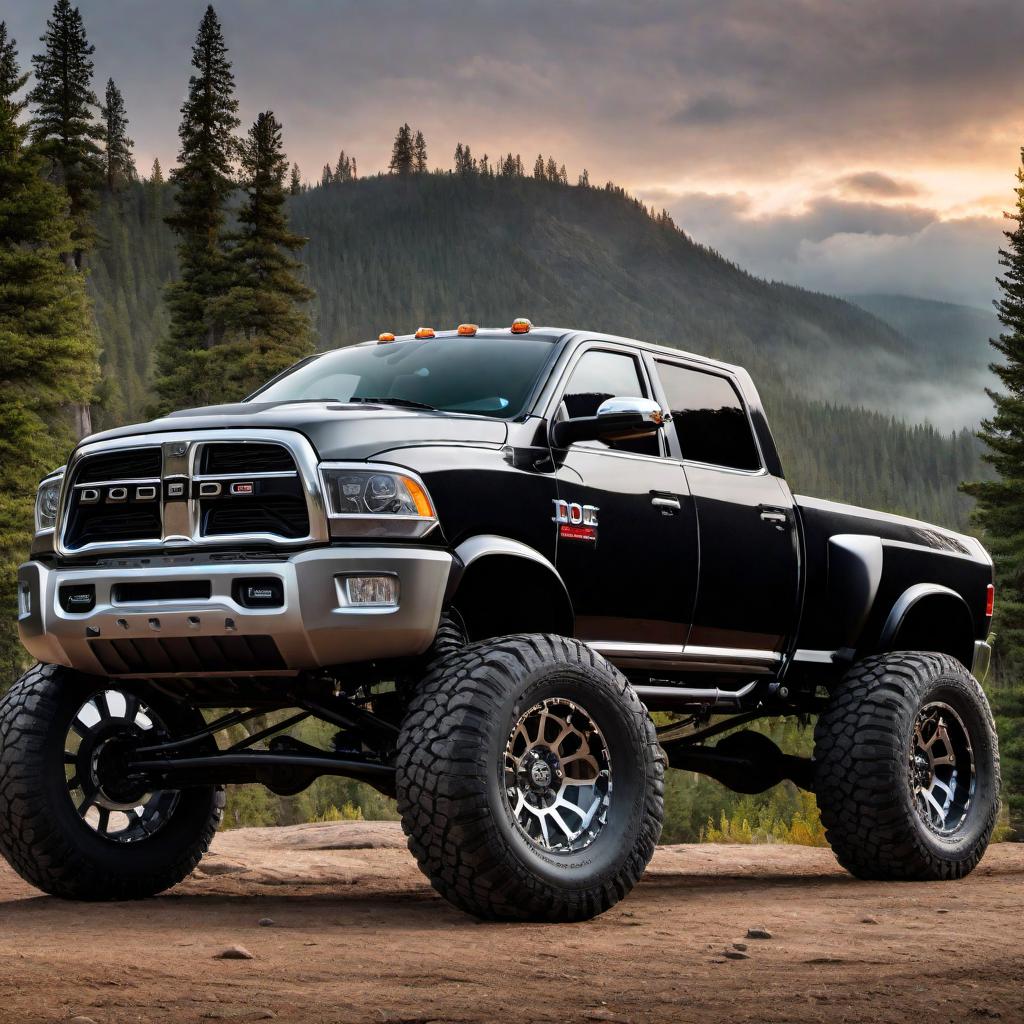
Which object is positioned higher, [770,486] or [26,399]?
[26,399]

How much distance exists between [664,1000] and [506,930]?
151 centimetres

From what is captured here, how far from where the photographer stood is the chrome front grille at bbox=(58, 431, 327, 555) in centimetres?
607

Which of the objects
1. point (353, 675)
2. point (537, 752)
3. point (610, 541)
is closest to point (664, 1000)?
point (537, 752)

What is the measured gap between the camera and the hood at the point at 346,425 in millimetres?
6148

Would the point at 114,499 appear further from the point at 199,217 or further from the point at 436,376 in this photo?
the point at 199,217

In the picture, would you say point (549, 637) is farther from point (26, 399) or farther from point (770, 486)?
point (26, 399)

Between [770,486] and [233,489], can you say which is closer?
[233,489]

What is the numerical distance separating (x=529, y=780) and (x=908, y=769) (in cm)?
300

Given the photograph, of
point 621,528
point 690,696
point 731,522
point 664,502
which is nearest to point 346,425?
point 621,528

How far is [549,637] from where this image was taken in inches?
248

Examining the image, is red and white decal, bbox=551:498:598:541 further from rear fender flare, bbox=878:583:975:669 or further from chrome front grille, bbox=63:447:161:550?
rear fender flare, bbox=878:583:975:669

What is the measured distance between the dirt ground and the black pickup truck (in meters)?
0.45

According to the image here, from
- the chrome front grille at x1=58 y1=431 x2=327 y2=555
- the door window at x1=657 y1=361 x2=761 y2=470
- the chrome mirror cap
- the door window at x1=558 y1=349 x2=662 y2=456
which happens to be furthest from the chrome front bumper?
the door window at x1=657 y1=361 x2=761 y2=470

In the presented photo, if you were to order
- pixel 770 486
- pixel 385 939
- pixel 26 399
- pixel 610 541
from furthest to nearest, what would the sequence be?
pixel 26 399
pixel 770 486
pixel 610 541
pixel 385 939
